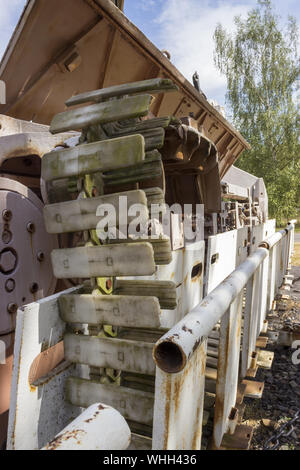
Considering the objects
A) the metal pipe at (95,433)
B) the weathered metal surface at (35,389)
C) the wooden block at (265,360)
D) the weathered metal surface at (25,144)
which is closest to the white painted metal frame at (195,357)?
the metal pipe at (95,433)

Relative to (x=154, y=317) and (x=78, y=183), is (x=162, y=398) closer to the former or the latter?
(x=154, y=317)

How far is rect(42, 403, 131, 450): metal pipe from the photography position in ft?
2.54

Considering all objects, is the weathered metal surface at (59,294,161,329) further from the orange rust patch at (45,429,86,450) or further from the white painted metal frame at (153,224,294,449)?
the orange rust patch at (45,429,86,450)

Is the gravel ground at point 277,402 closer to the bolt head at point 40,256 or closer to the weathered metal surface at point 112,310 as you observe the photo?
the weathered metal surface at point 112,310

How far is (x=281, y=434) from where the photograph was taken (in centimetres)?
247

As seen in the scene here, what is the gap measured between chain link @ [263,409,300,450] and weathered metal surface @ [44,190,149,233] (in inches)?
72.1

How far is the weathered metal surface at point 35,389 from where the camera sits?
1.49 metres

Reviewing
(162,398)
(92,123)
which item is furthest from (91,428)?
(92,123)

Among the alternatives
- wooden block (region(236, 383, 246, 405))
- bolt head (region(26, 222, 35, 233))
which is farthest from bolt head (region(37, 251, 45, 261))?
wooden block (region(236, 383, 246, 405))

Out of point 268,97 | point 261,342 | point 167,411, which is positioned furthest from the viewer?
point 268,97

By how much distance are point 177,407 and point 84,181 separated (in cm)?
102

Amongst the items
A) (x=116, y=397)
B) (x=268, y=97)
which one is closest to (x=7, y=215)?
(x=116, y=397)

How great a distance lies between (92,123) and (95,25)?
1110 mm

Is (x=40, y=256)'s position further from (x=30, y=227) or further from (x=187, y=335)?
(x=187, y=335)
